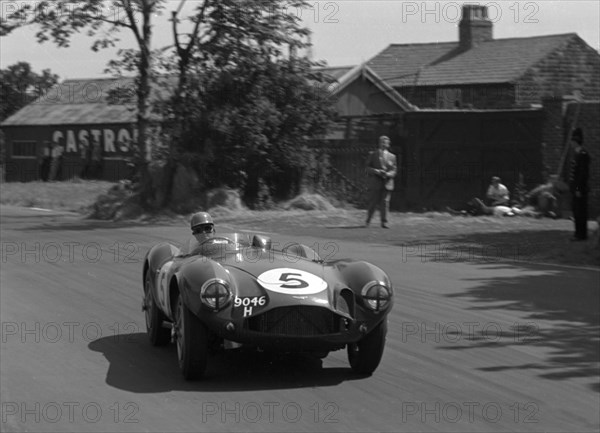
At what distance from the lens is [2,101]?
63344 mm

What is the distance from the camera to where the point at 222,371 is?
314 inches

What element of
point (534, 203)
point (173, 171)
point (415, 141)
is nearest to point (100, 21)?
point (173, 171)

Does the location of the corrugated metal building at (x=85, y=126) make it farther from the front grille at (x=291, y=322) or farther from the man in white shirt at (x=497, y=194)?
the front grille at (x=291, y=322)

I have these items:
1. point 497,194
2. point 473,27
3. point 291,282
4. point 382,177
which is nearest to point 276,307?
point 291,282

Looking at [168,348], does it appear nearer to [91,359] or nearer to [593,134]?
[91,359]

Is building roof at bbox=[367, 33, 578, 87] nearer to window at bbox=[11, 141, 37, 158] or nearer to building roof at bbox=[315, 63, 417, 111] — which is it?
building roof at bbox=[315, 63, 417, 111]

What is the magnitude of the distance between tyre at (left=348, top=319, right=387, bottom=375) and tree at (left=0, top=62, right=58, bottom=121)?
54561 mm

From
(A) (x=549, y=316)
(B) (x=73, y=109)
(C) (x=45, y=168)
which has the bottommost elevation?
(C) (x=45, y=168)

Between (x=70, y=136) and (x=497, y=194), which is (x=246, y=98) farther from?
(x=70, y=136)

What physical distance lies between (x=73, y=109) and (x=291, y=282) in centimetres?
4847

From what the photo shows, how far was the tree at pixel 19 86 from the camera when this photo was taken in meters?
63.1

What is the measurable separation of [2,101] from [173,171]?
3914cm

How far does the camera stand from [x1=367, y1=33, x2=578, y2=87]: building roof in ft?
144

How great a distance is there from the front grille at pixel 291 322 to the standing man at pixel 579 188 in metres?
10.3
